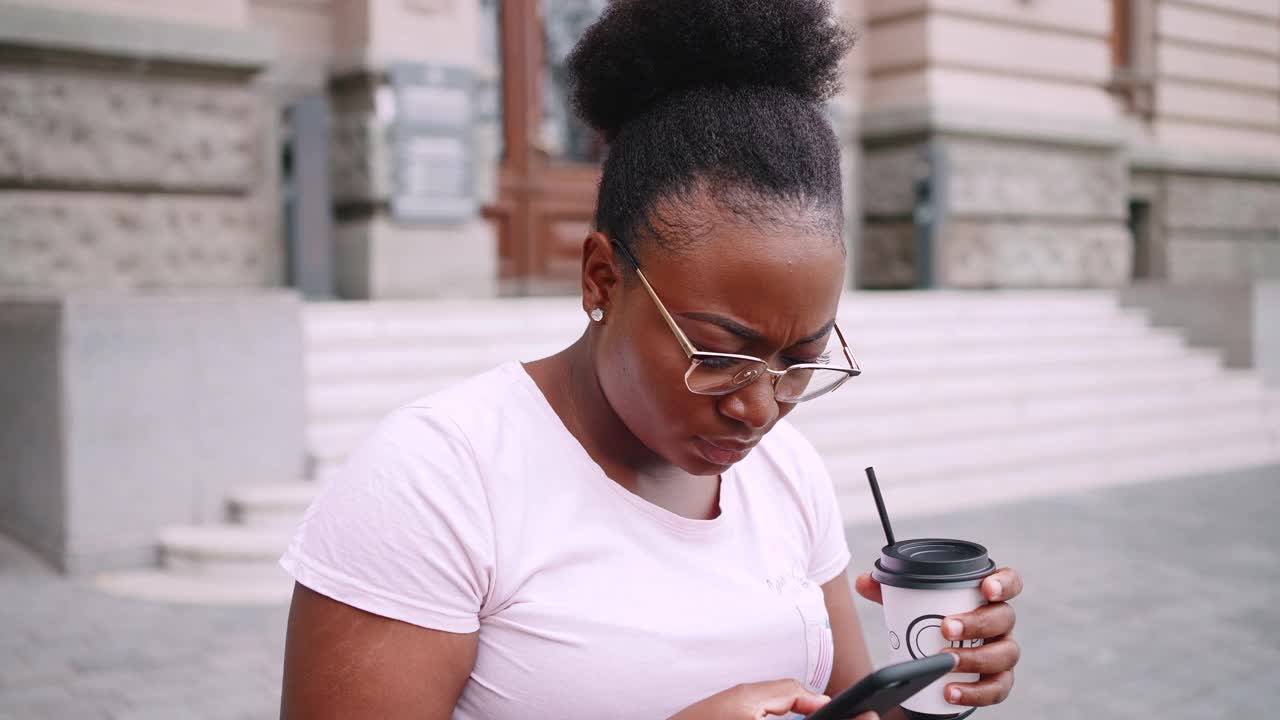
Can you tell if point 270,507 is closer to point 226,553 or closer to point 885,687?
point 226,553

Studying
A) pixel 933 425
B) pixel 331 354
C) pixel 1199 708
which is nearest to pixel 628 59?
pixel 1199 708

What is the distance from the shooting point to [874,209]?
1152 cm

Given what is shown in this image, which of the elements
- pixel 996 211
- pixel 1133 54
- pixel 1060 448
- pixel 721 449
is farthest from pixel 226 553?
pixel 1133 54

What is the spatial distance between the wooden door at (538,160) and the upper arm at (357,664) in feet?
28.9

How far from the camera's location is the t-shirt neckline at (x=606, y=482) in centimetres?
141

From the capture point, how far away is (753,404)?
138cm

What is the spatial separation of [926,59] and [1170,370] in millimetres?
3528

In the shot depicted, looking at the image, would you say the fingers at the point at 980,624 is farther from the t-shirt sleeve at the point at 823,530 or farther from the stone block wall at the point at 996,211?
the stone block wall at the point at 996,211

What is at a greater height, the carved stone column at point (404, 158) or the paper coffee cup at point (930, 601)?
the carved stone column at point (404, 158)

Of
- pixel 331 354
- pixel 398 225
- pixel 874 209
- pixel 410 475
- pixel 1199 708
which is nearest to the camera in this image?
pixel 410 475

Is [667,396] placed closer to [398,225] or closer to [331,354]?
[331,354]

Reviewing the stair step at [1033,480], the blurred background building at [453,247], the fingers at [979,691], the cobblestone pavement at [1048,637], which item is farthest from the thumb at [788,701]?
the stair step at [1033,480]

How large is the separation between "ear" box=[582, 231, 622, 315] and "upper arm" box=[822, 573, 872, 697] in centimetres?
53

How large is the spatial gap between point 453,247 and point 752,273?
7808 millimetres
